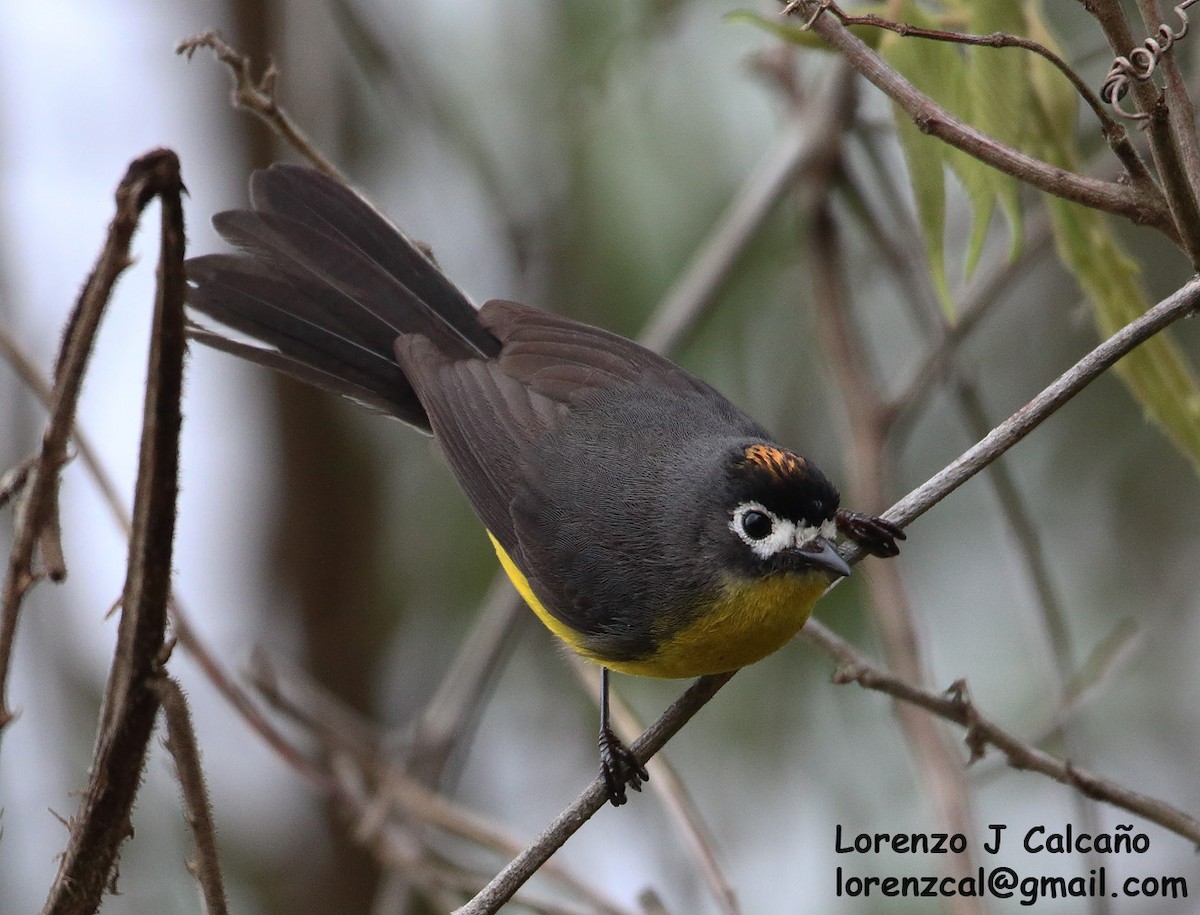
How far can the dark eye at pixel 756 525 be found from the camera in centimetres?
279

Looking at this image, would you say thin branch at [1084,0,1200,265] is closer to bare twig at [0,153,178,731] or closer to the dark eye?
the dark eye

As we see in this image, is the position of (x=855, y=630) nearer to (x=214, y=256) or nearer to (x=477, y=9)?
(x=214, y=256)

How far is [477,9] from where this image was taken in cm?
630

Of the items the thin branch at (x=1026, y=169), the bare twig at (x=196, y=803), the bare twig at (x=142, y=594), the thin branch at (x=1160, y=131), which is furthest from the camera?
the thin branch at (x=1026, y=169)

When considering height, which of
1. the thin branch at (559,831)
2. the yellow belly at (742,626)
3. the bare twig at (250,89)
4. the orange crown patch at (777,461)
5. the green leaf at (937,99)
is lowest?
the thin branch at (559,831)

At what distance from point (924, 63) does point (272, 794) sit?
4.59 m

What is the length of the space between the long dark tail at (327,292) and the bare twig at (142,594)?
167 centimetres

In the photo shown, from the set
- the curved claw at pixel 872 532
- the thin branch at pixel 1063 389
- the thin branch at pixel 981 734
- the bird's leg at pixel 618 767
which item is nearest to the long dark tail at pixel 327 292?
the bird's leg at pixel 618 767

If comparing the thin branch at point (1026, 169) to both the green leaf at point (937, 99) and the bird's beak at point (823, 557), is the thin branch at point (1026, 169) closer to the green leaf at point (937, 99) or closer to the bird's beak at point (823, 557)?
the green leaf at point (937, 99)

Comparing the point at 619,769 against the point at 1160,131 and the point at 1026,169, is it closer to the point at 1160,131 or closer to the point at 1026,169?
the point at 1026,169

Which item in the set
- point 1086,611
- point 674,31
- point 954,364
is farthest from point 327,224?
point 1086,611

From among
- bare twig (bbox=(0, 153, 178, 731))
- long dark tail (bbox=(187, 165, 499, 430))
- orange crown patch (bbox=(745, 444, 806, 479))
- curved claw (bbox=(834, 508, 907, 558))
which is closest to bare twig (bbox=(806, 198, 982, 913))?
curved claw (bbox=(834, 508, 907, 558))

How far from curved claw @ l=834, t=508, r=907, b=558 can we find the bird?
0.04 ft

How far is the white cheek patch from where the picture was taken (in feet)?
8.90
